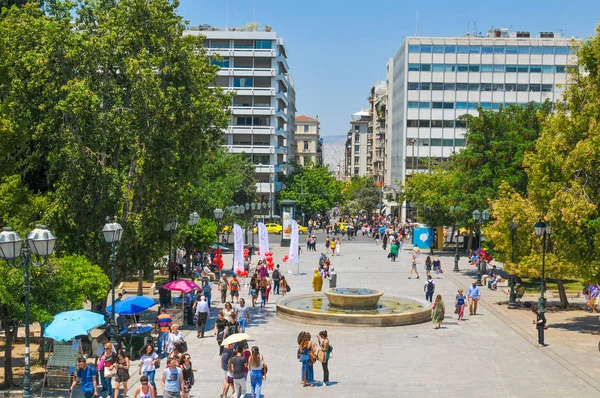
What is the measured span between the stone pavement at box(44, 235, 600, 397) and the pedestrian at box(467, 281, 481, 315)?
323 millimetres

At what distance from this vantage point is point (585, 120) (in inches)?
990

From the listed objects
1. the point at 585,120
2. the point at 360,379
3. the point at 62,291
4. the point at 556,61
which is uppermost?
the point at 556,61

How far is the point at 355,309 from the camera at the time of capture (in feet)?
95.1

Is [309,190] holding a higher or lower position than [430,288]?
higher

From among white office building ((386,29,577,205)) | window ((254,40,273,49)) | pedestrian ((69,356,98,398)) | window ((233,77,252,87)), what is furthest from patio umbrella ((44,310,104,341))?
white office building ((386,29,577,205))

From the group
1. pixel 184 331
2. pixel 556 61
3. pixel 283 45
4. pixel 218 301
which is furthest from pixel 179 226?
pixel 556 61

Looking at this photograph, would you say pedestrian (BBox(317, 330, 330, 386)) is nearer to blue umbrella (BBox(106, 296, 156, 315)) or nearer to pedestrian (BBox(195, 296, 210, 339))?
pedestrian (BBox(195, 296, 210, 339))

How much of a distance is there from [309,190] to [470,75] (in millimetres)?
24215

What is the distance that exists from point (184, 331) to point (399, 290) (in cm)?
1386

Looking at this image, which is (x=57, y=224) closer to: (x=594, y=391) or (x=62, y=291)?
(x=62, y=291)

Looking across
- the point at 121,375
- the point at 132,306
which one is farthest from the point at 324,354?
the point at 132,306

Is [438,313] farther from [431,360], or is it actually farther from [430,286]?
[431,360]

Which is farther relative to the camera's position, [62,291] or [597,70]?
[597,70]

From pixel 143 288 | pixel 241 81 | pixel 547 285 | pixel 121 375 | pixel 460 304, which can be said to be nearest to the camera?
pixel 121 375
